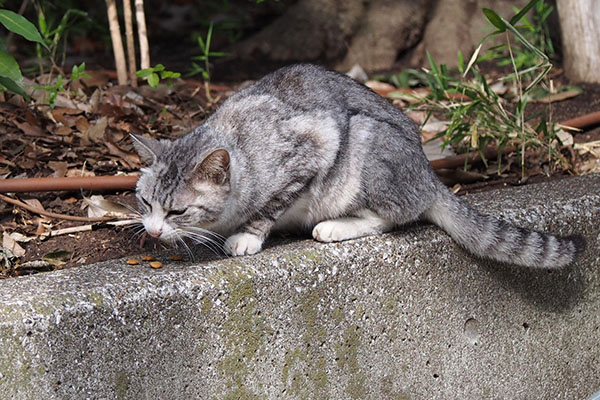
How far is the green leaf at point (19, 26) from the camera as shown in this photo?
2.89 metres

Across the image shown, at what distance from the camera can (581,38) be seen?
512 cm

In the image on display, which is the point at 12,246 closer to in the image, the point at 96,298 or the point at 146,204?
the point at 146,204

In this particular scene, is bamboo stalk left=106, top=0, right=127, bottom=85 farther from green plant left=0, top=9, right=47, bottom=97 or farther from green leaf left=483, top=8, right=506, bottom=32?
green leaf left=483, top=8, right=506, bottom=32

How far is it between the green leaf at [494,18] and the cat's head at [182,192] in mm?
1315

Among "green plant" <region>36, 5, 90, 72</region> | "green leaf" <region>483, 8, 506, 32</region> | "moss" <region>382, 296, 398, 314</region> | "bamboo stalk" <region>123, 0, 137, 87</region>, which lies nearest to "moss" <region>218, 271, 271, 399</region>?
"moss" <region>382, 296, 398, 314</region>

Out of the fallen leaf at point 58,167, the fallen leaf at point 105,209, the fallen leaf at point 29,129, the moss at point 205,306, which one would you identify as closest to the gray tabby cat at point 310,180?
the moss at point 205,306

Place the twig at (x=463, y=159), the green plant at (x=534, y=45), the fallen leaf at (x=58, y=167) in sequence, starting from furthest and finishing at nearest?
1. the green plant at (x=534, y=45)
2. the twig at (x=463, y=159)
3. the fallen leaf at (x=58, y=167)

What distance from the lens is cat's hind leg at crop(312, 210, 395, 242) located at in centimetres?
291

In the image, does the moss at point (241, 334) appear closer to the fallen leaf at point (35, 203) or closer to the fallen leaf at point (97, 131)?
the fallen leaf at point (35, 203)

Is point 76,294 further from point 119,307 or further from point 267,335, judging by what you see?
→ point 267,335

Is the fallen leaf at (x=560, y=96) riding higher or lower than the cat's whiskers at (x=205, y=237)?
lower

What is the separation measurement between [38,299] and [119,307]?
9.1 inches

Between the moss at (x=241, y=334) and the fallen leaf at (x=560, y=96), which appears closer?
the moss at (x=241, y=334)

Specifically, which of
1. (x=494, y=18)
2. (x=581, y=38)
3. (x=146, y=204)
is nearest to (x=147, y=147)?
(x=146, y=204)
